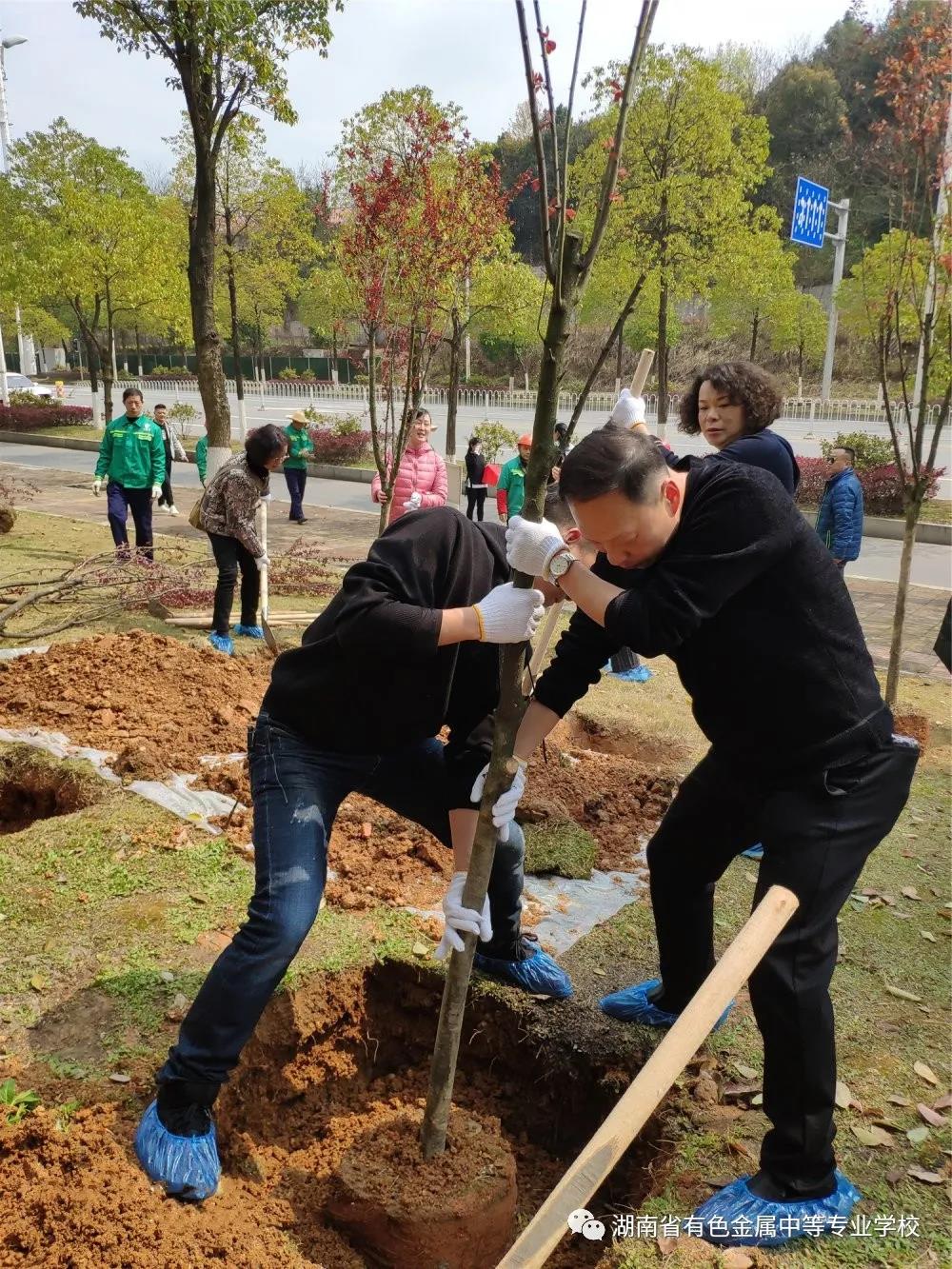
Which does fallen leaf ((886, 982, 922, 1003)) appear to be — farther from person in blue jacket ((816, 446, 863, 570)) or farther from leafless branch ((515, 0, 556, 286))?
person in blue jacket ((816, 446, 863, 570))

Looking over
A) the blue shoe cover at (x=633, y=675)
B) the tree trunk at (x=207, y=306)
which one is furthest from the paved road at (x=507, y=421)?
the blue shoe cover at (x=633, y=675)

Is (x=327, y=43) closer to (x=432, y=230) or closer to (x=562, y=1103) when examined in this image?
(x=432, y=230)

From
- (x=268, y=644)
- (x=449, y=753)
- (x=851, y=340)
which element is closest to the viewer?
(x=449, y=753)

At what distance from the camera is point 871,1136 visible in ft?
8.44

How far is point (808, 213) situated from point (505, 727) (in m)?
22.2

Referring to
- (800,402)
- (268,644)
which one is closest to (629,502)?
(268,644)

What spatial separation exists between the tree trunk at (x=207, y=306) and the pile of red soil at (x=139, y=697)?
569 cm

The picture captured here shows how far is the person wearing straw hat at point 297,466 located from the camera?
46.3ft

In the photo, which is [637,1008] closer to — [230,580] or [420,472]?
[230,580]

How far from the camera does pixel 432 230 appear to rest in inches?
323

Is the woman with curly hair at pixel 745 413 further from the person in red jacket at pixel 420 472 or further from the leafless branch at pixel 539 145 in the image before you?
the person in red jacket at pixel 420 472

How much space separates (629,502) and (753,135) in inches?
669

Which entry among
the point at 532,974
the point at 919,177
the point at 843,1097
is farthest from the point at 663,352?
the point at 843,1097

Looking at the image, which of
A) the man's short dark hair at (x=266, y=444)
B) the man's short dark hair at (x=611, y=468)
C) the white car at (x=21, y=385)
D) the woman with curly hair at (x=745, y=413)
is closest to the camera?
the man's short dark hair at (x=611, y=468)
